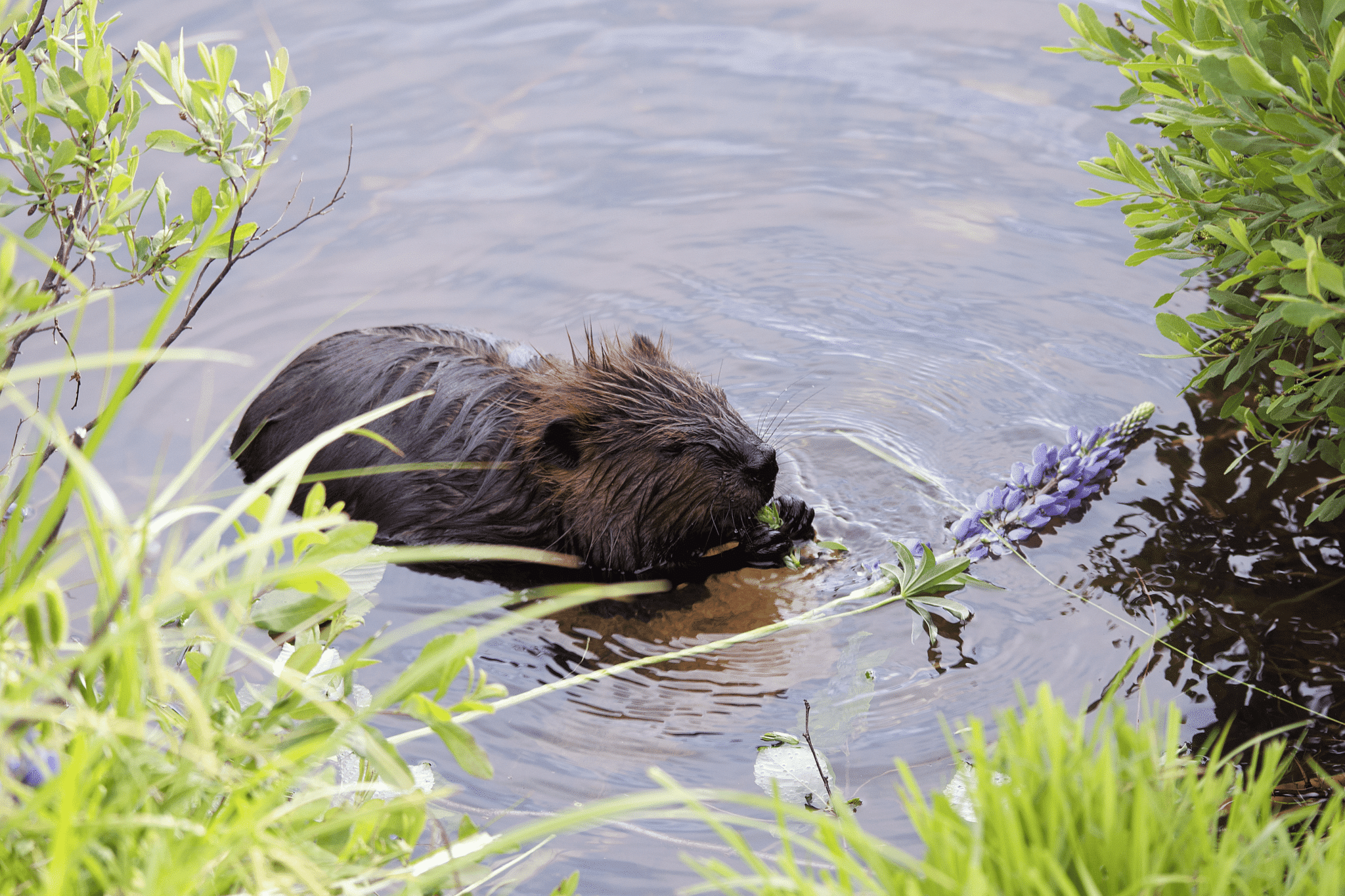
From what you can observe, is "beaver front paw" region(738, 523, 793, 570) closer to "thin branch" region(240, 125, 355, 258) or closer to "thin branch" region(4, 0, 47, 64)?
"thin branch" region(240, 125, 355, 258)

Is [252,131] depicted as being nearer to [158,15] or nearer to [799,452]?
[799,452]

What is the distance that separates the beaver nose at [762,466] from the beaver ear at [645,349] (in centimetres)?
58

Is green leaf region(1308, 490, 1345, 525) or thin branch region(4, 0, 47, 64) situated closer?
thin branch region(4, 0, 47, 64)

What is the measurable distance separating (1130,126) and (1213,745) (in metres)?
3.79

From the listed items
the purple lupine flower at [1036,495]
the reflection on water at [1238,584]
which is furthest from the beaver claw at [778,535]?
the reflection on water at [1238,584]

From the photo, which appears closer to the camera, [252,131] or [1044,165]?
[252,131]

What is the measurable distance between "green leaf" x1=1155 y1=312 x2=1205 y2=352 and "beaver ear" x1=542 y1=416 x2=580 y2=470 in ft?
5.95

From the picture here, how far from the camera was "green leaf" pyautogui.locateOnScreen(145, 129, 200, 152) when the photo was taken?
2.45m

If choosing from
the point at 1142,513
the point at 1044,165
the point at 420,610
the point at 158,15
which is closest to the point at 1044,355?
the point at 1142,513

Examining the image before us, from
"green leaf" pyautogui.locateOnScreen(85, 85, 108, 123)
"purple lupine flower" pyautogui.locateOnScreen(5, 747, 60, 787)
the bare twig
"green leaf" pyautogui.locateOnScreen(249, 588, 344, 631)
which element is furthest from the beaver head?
"purple lupine flower" pyautogui.locateOnScreen(5, 747, 60, 787)

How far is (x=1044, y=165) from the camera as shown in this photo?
558 cm

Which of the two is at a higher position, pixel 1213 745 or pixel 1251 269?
pixel 1251 269

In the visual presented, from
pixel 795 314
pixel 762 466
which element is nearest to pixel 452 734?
pixel 762 466

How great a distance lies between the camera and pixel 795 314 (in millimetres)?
4926
